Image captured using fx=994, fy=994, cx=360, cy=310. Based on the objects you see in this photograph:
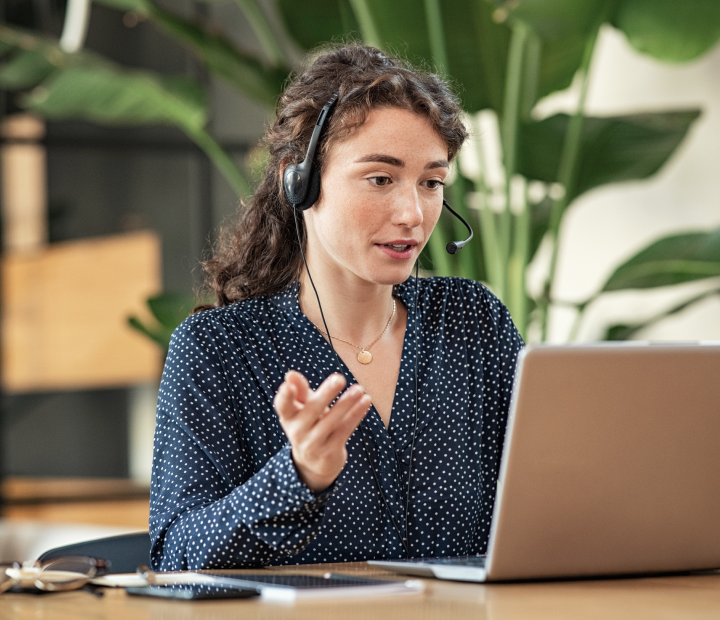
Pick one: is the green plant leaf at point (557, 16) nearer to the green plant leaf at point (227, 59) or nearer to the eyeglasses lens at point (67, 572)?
the green plant leaf at point (227, 59)

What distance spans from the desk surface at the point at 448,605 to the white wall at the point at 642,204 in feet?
5.94

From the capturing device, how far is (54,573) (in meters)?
0.90

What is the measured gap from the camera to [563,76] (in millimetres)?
2443

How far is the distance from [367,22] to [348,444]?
4.19ft

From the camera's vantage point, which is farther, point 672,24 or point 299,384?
point 672,24

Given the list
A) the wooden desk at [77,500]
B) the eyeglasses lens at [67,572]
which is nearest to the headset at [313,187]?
the eyeglasses lens at [67,572]

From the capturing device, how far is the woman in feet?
4.09

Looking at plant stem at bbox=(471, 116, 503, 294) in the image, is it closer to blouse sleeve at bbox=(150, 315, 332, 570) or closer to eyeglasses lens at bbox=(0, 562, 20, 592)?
blouse sleeve at bbox=(150, 315, 332, 570)

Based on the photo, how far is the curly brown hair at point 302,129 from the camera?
4.46 ft

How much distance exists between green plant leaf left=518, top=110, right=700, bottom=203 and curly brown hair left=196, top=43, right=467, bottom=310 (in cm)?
96

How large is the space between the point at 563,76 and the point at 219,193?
8.78 ft

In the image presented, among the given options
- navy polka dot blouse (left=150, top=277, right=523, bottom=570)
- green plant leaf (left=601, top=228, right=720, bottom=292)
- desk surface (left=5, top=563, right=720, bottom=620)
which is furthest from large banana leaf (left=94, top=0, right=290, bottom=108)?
desk surface (left=5, top=563, right=720, bottom=620)

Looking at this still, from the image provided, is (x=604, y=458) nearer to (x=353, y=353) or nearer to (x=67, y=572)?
(x=67, y=572)

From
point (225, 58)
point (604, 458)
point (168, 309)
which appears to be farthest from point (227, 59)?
point (604, 458)
